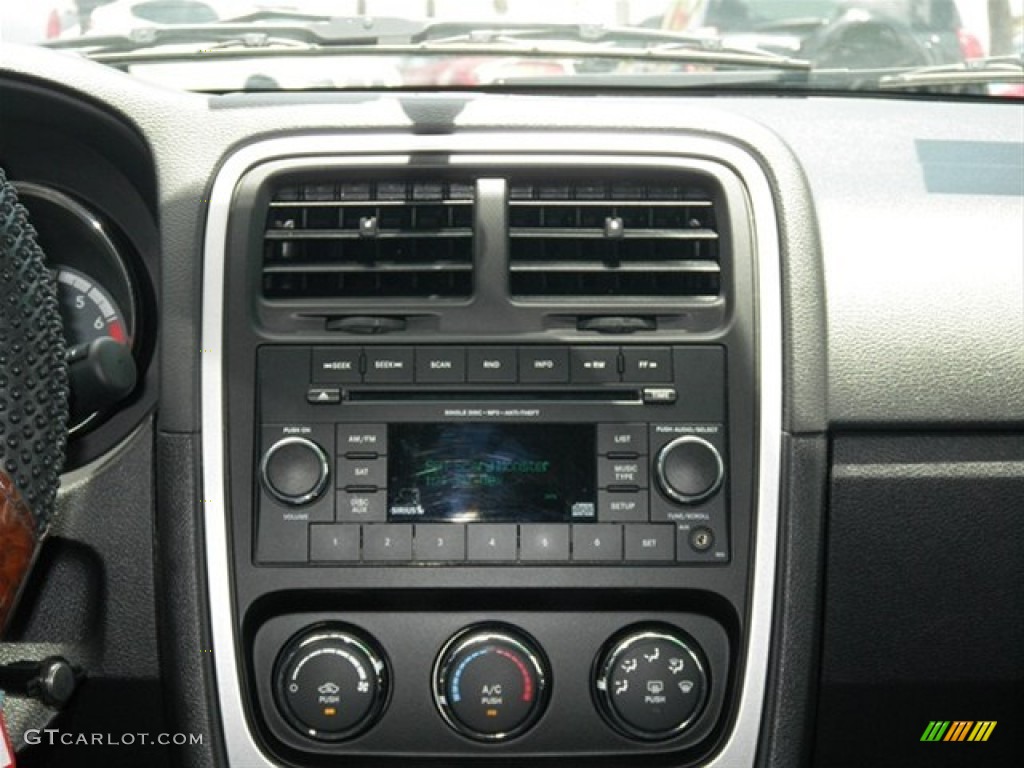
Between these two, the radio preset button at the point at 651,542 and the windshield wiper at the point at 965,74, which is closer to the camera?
the radio preset button at the point at 651,542

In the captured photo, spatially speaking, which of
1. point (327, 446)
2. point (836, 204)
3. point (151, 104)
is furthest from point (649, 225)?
point (151, 104)

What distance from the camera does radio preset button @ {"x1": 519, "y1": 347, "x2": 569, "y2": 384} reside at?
2.08 meters

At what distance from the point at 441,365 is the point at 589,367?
0.20 metres

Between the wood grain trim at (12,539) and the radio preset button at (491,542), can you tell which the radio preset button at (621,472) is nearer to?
the radio preset button at (491,542)

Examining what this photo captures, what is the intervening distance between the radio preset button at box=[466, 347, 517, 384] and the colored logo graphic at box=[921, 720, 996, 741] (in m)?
0.80

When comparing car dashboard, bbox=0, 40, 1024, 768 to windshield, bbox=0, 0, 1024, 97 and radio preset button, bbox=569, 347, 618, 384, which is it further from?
windshield, bbox=0, 0, 1024, 97

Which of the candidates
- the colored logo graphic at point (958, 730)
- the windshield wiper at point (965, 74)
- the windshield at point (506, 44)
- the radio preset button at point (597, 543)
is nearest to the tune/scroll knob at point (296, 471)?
the radio preset button at point (597, 543)

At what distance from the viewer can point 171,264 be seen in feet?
7.00

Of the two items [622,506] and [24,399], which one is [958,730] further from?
[24,399]

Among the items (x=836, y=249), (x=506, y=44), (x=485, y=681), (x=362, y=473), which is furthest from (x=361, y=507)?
(x=506, y=44)

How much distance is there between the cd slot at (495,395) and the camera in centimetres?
208

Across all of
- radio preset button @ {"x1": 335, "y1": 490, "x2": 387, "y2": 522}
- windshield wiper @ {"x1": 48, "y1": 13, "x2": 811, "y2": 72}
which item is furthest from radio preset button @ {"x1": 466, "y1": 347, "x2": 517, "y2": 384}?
windshield wiper @ {"x1": 48, "y1": 13, "x2": 811, "y2": 72}

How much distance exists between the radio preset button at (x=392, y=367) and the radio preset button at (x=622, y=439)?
10.6 inches

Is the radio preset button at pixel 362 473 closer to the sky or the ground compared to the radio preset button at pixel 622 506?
closer to the sky
